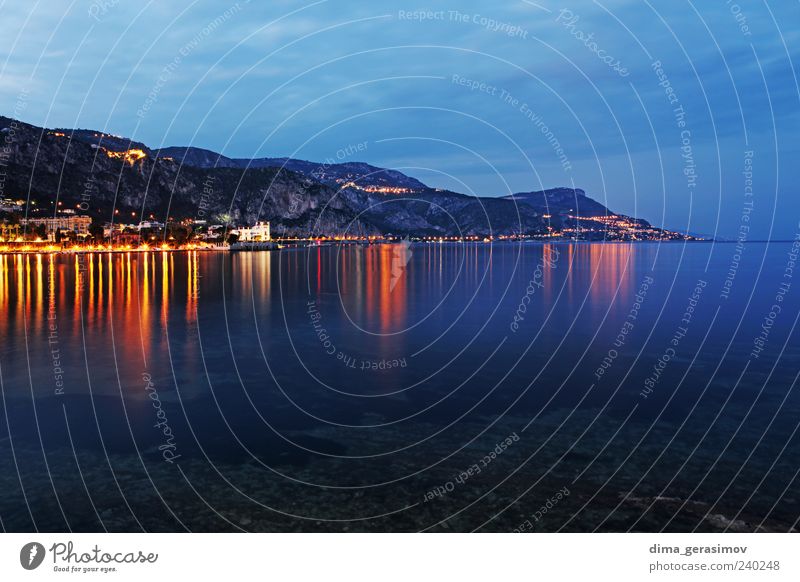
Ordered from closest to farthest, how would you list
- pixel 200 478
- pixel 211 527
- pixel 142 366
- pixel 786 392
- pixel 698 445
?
pixel 211 527 < pixel 200 478 < pixel 698 445 < pixel 786 392 < pixel 142 366

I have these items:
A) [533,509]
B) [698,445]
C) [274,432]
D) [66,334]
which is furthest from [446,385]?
[66,334]

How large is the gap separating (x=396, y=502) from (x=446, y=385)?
9.78 metres

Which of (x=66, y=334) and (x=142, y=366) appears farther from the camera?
(x=66, y=334)

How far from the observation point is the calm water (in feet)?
36.0

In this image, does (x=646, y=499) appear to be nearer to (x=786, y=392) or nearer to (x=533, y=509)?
(x=533, y=509)

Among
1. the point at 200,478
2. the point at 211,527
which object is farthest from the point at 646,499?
the point at 200,478

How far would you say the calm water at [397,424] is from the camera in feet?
36.0

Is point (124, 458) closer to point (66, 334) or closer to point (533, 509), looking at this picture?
point (533, 509)

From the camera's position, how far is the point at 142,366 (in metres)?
23.2

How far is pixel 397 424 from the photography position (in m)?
16.5
